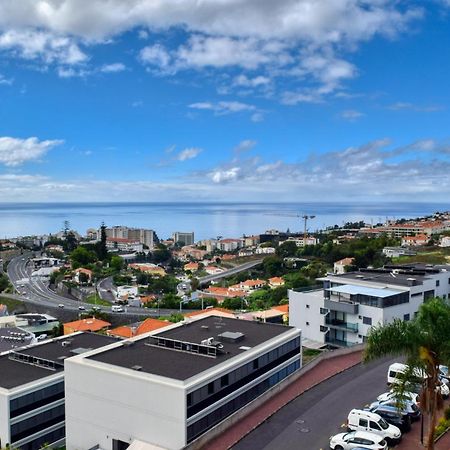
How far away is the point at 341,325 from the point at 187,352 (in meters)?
11.9

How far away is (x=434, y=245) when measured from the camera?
92.6 meters

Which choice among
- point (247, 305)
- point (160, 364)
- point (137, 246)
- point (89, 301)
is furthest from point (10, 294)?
point (137, 246)

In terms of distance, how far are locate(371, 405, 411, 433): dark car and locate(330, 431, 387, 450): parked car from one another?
1.65 metres

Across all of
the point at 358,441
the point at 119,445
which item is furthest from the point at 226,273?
the point at 358,441

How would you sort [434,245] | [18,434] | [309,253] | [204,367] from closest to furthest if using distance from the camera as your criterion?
[204,367] → [18,434] → [434,245] → [309,253]

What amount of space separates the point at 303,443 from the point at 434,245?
3331 inches

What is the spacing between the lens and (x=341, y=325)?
29.3 m

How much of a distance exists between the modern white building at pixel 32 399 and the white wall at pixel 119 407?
143 centimetres

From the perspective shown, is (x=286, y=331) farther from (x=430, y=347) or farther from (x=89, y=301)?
(x=89, y=301)

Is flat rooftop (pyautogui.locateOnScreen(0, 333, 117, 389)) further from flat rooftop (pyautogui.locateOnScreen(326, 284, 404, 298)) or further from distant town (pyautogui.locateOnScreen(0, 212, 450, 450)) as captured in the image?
flat rooftop (pyautogui.locateOnScreen(326, 284, 404, 298))

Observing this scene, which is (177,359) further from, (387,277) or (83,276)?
(83,276)

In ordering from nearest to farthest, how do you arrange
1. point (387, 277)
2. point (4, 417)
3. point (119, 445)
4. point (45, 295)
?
point (119, 445) → point (4, 417) → point (387, 277) → point (45, 295)

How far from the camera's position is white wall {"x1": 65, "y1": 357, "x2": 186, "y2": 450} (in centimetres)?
1677

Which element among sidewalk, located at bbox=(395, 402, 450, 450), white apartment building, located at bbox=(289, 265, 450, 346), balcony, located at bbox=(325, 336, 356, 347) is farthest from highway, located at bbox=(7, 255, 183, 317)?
sidewalk, located at bbox=(395, 402, 450, 450)
